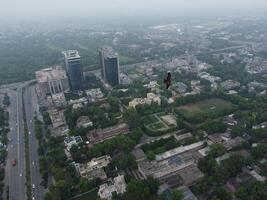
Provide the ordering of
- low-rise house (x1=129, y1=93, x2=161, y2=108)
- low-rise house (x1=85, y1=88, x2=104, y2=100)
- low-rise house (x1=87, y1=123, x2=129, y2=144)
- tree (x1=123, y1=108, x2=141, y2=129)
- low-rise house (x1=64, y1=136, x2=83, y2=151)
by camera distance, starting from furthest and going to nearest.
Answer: low-rise house (x1=85, y1=88, x2=104, y2=100) < low-rise house (x1=129, y1=93, x2=161, y2=108) < tree (x1=123, y1=108, x2=141, y2=129) < low-rise house (x1=87, y1=123, x2=129, y2=144) < low-rise house (x1=64, y1=136, x2=83, y2=151)

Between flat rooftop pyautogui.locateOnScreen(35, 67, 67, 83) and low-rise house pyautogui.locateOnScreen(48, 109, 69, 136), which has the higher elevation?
flat rooftop pyautogui.locateOnScreen(35, 67, 67, 83)

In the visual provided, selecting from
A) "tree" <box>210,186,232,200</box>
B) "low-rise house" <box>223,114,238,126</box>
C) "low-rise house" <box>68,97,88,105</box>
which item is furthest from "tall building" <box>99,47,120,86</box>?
"tree" <box>210,186,232,200</box>

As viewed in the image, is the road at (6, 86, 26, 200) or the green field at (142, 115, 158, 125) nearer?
the road at (6, 86, 26, 200)

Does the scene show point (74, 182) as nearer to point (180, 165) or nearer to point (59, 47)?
point (180, 165)

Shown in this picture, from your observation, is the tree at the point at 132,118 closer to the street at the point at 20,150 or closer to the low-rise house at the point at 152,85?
the street at the point at 20,150

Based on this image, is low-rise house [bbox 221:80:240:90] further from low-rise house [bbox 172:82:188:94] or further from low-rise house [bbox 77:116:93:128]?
low-rise house [bbox 77:116:93:128]

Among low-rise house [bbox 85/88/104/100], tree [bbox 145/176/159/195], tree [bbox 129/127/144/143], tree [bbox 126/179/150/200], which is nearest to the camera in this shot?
tree [bbox 126/179/150/200]

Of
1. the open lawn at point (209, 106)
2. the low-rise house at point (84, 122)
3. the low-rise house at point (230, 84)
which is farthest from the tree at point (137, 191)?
the low-rise house at point (230, 84)

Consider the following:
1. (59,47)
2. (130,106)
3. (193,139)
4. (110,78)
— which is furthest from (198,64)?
(59,47)
